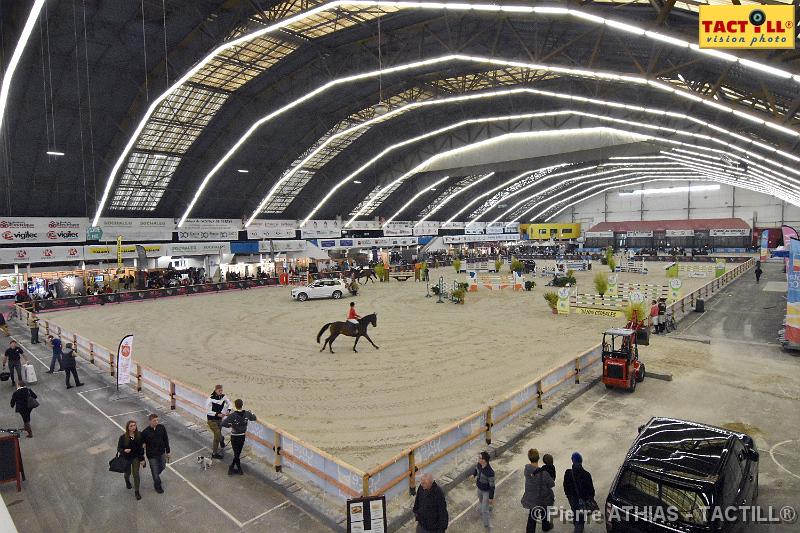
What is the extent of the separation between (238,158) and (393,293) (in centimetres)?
1785

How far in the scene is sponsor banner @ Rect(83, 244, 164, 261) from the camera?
1314 inches

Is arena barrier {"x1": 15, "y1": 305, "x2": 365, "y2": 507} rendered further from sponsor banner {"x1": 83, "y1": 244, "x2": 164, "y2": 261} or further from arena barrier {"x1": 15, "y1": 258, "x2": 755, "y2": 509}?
sponsor banner {"x1": 83, "y1": 244, "x2": 164, "y2": 261}

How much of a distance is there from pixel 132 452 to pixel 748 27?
45.8ft

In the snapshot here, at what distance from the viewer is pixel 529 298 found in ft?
90.4

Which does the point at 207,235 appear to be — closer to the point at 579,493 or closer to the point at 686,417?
the point at 686,417

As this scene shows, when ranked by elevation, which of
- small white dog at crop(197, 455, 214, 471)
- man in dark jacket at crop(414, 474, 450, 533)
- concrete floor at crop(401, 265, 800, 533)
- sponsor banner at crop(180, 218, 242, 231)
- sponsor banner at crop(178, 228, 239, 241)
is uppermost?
sponsor banner at crop(180, 218, 242, 231)

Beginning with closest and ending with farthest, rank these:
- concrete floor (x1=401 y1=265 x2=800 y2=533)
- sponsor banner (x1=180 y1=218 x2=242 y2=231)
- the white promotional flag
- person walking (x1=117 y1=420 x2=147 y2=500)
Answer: concrete floor (x1=401 y1=265 x2=800 y2=533) → person walking (x1=117 y1=420 x2=147 y2=500) → the white promotional flag → sponsor banner (x1=180 y1=218 x2=242 y2=231)

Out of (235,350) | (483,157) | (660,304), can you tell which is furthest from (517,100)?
(235,350)

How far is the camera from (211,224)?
40969 millimetres

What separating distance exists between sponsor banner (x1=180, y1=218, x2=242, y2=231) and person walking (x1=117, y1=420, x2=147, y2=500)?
35.7 m

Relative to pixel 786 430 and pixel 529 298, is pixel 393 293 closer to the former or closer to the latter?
pixel 529 298

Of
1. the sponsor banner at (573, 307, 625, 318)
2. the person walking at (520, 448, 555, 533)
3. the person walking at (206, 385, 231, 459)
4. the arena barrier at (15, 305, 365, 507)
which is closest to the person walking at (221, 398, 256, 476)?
the arena barrier at (15, 305, 365, 507)

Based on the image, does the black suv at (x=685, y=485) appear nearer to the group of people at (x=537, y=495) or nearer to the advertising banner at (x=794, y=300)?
the group of people at (x=537, y=495)

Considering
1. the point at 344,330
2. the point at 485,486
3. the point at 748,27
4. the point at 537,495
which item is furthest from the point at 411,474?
the point at 748,27
